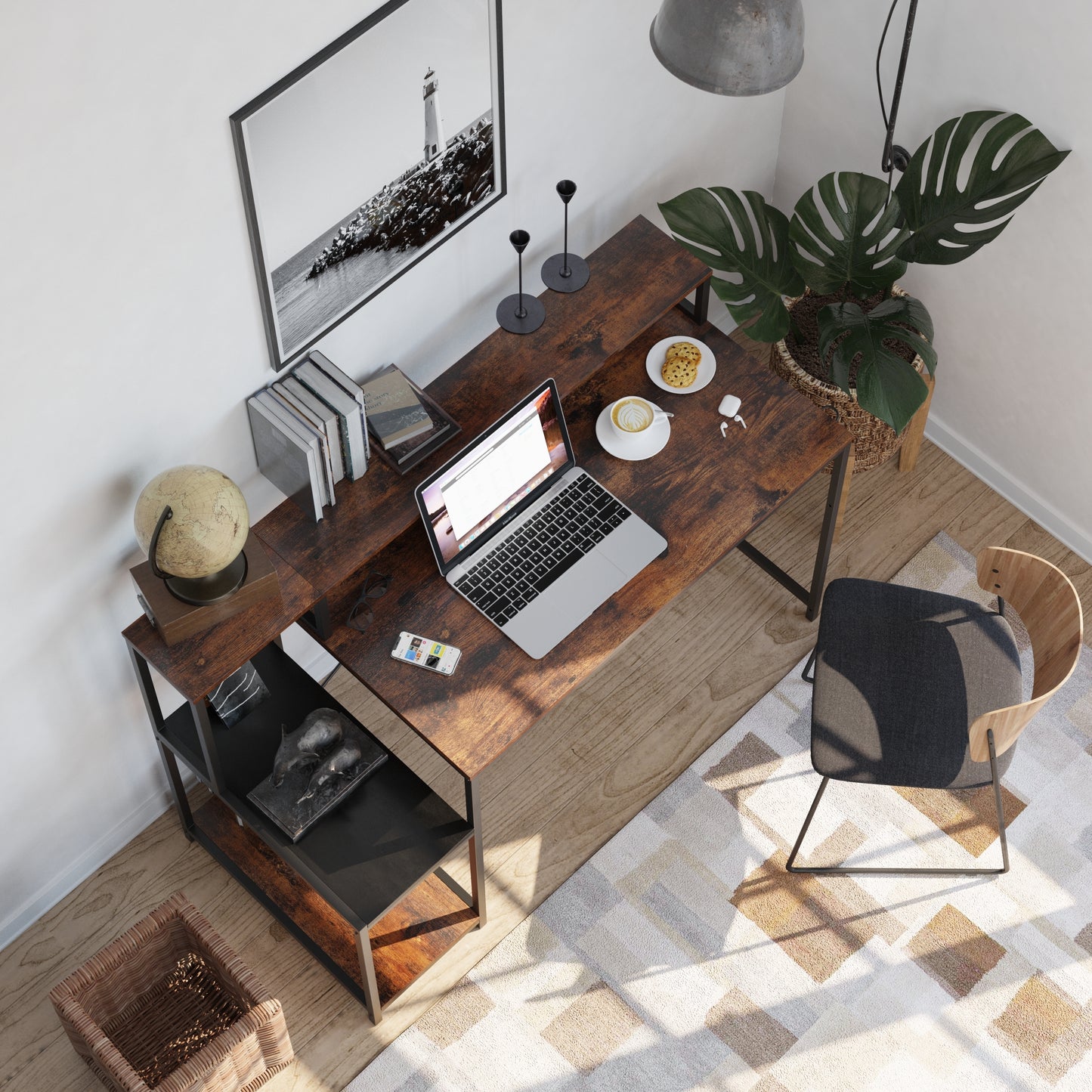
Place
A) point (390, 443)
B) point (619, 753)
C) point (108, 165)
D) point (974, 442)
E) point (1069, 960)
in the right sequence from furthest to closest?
point (974, 442)
point (619, 753)
point (1069, 960)
point (390, 443)
point (108, 165)

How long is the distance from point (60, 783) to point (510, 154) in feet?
5.33

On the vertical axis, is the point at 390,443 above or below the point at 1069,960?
above

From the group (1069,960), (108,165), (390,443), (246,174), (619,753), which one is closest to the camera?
(108,165)

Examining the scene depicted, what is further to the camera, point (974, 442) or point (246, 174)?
point (974, 442)

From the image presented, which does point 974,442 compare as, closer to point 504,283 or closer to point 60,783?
point 504,283

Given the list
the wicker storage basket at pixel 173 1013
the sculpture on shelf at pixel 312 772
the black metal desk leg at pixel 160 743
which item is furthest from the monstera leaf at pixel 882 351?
the wicker storage basket at pixel 173 1013

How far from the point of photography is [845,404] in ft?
10.8

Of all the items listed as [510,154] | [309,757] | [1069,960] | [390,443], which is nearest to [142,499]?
[390,443]

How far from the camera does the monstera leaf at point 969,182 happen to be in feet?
9.31

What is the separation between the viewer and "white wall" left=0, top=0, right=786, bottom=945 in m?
1.80

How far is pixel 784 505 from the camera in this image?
3654 millimetres

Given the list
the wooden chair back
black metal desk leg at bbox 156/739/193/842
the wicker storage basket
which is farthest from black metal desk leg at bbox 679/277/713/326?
the wicker storage basket

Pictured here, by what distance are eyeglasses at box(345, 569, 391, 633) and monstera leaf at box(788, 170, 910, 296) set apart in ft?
4.24

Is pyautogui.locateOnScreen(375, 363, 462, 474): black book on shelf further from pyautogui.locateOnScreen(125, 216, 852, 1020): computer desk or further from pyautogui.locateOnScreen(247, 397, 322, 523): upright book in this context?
pyautogui.locateOnScreen(247, 397, 322, 523): upright book
